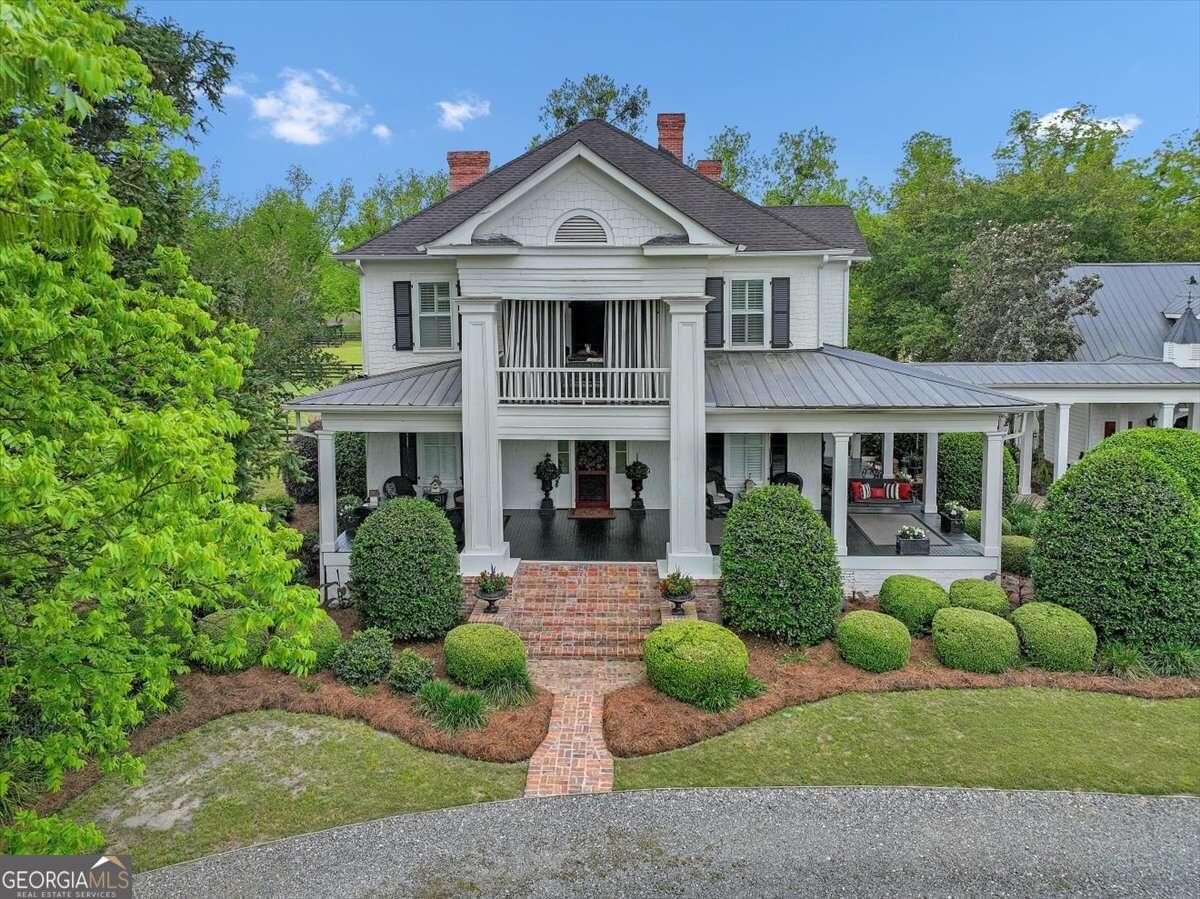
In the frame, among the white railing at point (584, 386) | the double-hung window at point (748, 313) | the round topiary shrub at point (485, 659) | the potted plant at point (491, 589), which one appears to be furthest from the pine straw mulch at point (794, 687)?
the double-hung window at point (748, 313)

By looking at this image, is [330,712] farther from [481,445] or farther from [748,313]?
[748,313]

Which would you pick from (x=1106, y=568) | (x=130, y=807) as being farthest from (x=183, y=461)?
(x=1106, y=568)

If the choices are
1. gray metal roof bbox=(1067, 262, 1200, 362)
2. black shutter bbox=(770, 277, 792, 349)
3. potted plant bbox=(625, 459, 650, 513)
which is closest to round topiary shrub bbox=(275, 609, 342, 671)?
potted plant bbox=(625, 459, 650, 513)

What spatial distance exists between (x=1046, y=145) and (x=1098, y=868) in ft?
172

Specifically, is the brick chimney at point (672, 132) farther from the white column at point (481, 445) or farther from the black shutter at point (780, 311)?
the white column at point (481, 445)

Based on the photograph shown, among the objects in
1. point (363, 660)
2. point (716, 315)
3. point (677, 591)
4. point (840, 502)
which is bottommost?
point (363, 660)

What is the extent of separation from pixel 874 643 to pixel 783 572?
184cm

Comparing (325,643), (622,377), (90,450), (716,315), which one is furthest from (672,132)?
(90,450)

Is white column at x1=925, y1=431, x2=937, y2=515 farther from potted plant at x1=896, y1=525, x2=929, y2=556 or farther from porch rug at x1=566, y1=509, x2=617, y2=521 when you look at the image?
porch rug at x1=566, y1=509, x2=617, y2=521

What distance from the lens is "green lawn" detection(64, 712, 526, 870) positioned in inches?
384

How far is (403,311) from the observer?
812 inches

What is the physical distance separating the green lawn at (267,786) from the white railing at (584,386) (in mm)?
7685

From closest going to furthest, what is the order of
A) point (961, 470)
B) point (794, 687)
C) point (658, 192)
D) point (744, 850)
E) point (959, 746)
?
point (744, 850), point (959, 746), point (794, 687), point (658, 192), point (961, 470)

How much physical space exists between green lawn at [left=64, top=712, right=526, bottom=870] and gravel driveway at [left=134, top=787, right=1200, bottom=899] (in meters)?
0.35
